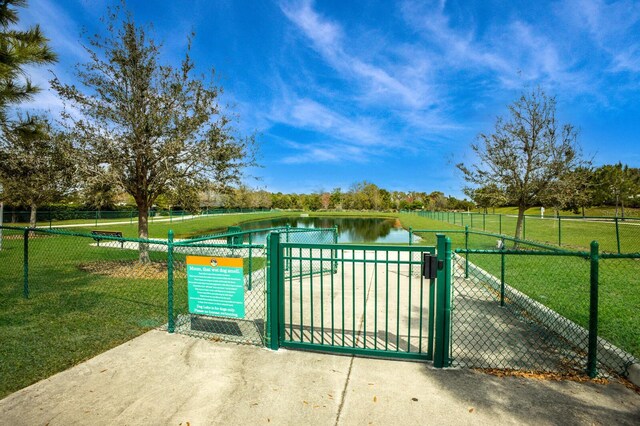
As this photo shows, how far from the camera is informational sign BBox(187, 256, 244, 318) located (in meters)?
4.50

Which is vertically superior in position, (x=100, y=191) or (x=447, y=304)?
(x=100, y=191)

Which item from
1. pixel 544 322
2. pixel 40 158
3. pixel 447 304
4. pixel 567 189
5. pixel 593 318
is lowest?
pixel 544 322

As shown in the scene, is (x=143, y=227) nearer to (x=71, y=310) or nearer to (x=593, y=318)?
(x=71, y=310)

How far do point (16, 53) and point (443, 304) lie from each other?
9.05 m

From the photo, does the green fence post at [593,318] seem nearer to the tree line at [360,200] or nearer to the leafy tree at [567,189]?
the leafy tree at [567,189]

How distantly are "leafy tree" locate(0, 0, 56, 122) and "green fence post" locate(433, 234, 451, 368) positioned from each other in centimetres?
834

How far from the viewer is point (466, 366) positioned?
12.8ft

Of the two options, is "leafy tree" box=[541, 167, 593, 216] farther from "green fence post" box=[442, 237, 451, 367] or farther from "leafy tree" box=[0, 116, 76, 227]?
"leafy tree" box=[0, 116, 76, 227]

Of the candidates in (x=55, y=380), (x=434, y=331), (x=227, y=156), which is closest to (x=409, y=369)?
(x=434, y=331)

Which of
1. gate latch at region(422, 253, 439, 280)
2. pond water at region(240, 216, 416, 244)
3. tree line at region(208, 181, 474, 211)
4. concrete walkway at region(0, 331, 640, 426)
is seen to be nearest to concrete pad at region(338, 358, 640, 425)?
concrete walkway at region(0, 331, 640, 426)

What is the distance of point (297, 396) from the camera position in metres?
3.34

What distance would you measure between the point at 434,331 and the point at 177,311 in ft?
15.0

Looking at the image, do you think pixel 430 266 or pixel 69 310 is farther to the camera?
pixel 69 310

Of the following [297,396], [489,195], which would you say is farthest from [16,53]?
[489,195]
